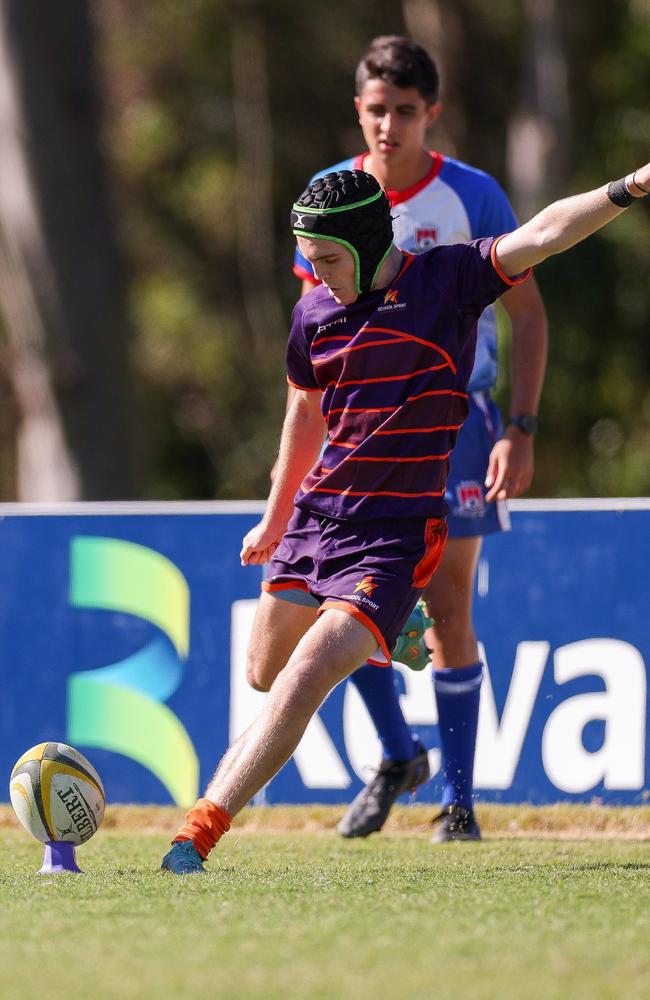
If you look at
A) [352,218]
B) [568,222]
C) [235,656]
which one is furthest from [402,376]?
[235,656]

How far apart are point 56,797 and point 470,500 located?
175 cm

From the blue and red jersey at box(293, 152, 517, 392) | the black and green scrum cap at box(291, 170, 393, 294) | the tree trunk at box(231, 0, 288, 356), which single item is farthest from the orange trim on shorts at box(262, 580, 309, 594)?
the tree trunk at box(231, 0, 288, 356)

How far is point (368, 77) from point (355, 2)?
18.3 meters

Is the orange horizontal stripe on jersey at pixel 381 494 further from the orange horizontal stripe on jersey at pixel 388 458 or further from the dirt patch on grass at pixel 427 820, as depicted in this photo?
the dirt patch on grass at pixel 427 820

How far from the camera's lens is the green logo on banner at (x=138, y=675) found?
6520 millimetres

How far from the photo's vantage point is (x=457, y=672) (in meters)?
5.61

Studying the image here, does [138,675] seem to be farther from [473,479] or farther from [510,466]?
[510,466]

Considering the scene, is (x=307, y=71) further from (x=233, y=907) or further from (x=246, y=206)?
(x=233, y=907)

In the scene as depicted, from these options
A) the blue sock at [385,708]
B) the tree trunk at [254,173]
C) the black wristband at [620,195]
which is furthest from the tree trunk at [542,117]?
the black wristband at [620,195]

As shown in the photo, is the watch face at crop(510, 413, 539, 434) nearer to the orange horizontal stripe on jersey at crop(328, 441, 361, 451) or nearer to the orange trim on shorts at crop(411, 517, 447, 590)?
the orange trim on shorts at crop(411, 517, 447, 590)

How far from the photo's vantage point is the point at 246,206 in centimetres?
2283

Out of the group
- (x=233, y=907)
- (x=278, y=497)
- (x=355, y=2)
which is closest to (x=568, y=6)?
(x=355, y=2)

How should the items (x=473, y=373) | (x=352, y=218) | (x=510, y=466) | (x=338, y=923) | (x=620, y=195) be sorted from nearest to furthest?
(x=338, y=923)
(x=620, y=195)
(x=352, y=218)
(x=510, y=466)
(x=473, y=373)

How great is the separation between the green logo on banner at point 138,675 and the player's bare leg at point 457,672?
1.30m
